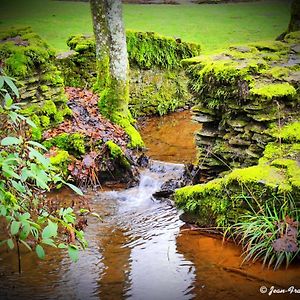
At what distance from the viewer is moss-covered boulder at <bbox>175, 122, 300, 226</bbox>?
18.8 ft

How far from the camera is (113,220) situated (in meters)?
7.00

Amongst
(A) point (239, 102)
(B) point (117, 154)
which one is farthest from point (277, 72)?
(B) point (117, 154)

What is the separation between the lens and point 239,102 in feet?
23.8

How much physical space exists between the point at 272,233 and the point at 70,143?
4311mm

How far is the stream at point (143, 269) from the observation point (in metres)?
4.98

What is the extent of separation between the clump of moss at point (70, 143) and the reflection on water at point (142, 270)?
202 cm

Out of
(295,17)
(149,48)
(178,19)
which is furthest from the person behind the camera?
(178,19)

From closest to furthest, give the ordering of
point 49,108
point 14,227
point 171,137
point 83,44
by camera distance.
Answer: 1. point 14,227
2. point 49,108
3. point 171,137
4. point 83,44

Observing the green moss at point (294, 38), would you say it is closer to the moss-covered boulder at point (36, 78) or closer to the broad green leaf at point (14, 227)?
the moss-covered boulder at point (36, 78)

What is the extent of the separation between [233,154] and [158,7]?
58.8 ft

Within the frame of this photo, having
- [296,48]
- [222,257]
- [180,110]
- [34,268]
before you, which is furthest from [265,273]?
[180,110]

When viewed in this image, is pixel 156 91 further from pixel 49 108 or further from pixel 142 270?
pixel 142 270

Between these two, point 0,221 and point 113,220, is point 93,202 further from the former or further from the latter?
point 0,221

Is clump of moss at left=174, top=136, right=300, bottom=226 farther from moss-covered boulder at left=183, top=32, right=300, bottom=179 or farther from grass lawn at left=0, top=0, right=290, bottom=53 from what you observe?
grass lawn at left=0, top=0, right=290, bottom=53
